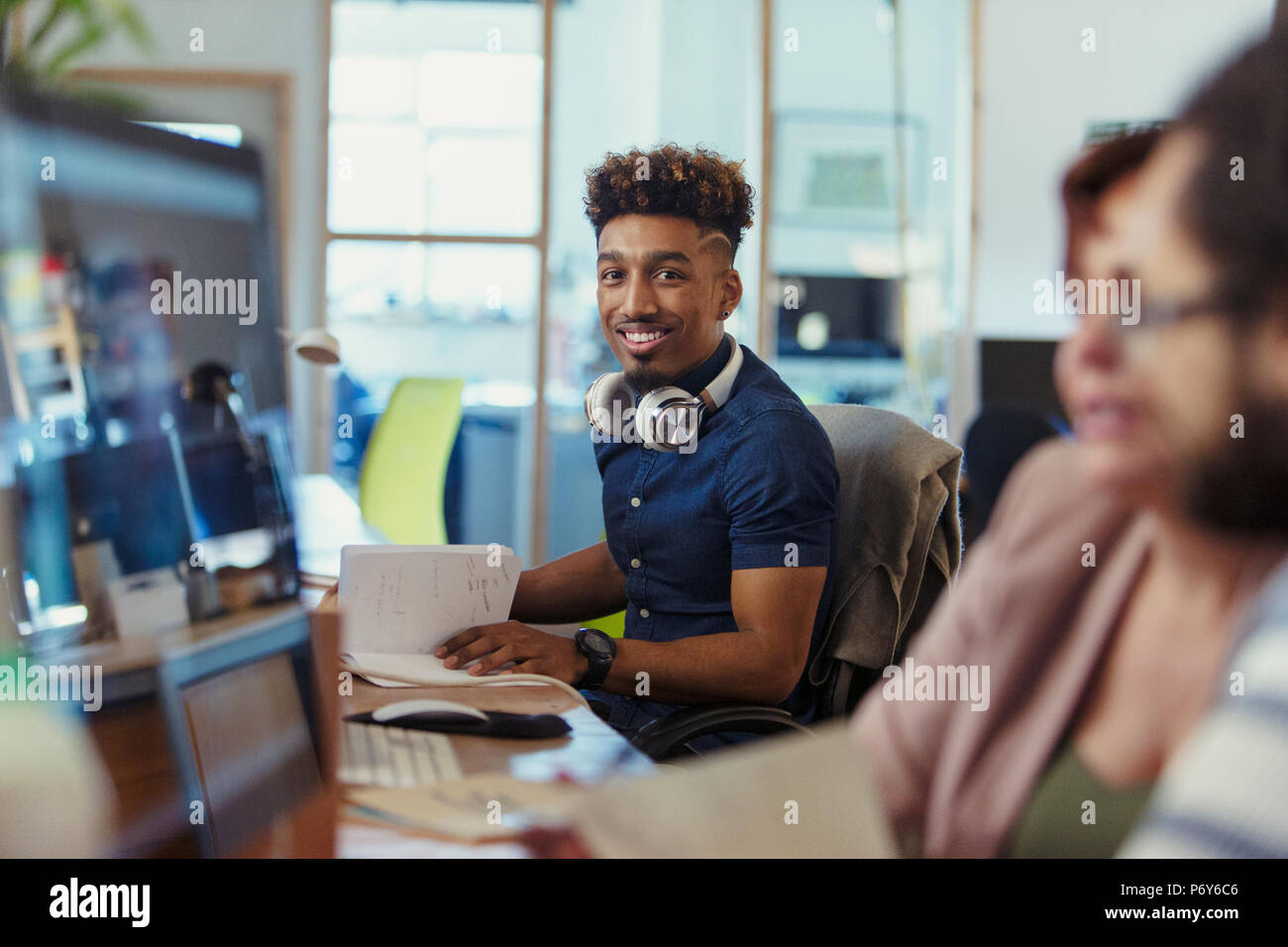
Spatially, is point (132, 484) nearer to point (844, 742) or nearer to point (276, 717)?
point (276, 717)

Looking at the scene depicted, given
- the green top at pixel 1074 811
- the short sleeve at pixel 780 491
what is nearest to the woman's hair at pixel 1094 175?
the green top at pixel 1074 811

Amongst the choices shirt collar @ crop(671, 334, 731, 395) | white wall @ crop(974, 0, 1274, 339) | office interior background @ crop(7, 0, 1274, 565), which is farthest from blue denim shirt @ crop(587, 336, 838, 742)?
office interior background @ crop(7, 0, 1274, 565)

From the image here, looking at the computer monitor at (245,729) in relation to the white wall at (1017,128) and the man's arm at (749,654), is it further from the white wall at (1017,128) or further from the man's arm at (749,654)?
the white wall at (1017,128)

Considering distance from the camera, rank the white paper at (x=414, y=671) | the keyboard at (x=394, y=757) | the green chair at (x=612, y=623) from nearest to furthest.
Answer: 1. the keyboard at (x=394, y=757)
2. the white paper at (x=414, y=671)
3. the green chair at (x=612, y=623)

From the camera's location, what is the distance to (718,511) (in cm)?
160

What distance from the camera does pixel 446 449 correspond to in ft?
11.8

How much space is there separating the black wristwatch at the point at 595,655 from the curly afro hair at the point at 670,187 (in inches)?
24.2

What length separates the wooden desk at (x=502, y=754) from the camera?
839 millimetres

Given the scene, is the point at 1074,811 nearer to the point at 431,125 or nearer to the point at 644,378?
the point at 644,378

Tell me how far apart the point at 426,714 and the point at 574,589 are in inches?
28.0

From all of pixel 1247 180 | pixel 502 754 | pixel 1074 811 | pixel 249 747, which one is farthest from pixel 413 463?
pixel 1247 180

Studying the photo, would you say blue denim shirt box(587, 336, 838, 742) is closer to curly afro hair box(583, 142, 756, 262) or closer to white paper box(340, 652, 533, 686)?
curly afro hair box(583, 142, 756, 262)

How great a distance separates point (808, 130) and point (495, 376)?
67.1 inches

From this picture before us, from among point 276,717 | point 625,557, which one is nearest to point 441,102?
point 625,557
